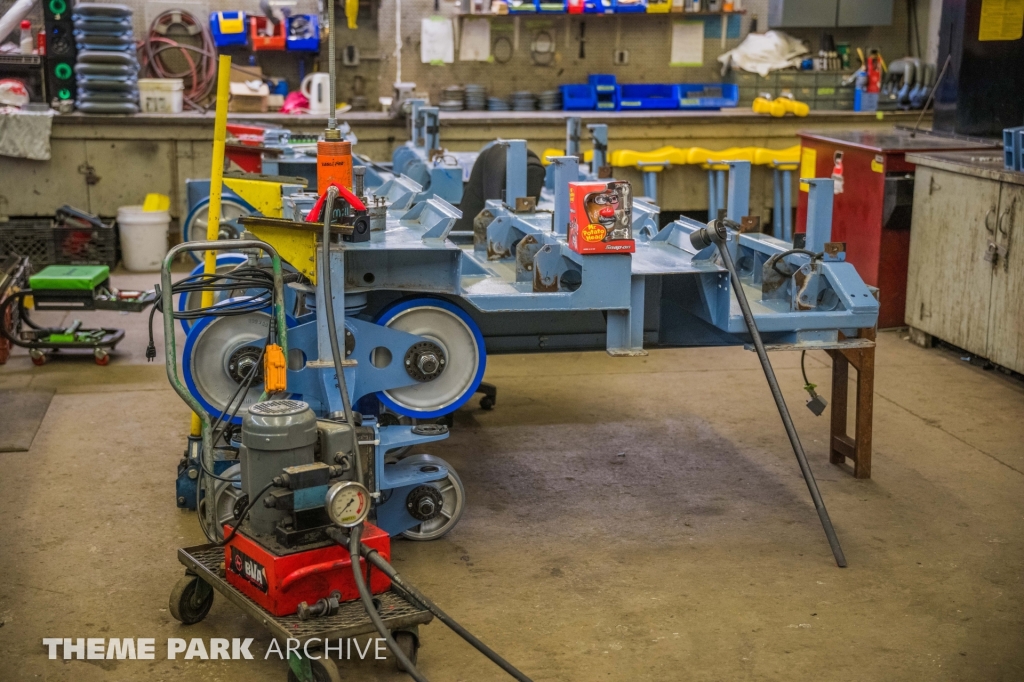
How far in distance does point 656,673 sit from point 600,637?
21 centimetres

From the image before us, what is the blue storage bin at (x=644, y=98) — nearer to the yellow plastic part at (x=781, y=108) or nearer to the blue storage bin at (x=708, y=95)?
the blue storage bin at (x=708, y=95)

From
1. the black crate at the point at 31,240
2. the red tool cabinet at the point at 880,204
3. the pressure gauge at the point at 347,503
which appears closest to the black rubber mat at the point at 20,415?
the pressure gauge at the point at 347,503

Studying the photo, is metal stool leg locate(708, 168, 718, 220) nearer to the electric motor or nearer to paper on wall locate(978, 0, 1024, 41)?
paper on wall locate(978, 0, 1024, 41)

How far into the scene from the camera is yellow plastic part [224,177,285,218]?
4.10 meters

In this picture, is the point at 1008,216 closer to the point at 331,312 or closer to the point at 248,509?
the point at 331,312

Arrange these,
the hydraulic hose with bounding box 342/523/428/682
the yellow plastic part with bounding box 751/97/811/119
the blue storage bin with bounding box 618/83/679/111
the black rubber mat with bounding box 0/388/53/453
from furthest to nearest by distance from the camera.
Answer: the blue storage bin with bounding box 618/83/679/111, the yellow plastic part with bounding box 751/97/811/119, the black rubber mat with bounding box 0/388/53/453, the hydraulic hose with bounding box 342/523/428/682

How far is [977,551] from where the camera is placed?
342 centimetres

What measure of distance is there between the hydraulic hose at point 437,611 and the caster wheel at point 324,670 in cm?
23

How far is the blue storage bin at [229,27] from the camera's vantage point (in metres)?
8.26

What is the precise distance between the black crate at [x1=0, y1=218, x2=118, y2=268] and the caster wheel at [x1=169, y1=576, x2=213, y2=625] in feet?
14.8

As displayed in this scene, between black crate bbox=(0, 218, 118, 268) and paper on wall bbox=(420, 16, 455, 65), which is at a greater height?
paper on wall bbox=(420, 16, 455, 65)

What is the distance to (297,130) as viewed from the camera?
7.82m

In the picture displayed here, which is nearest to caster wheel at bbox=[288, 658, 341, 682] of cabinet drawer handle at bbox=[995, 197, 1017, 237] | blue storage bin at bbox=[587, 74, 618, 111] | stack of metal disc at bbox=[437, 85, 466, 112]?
cabinet drawer handle at bbox=[995, 197, 1017, 237]

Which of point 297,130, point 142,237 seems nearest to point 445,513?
point 142,237
